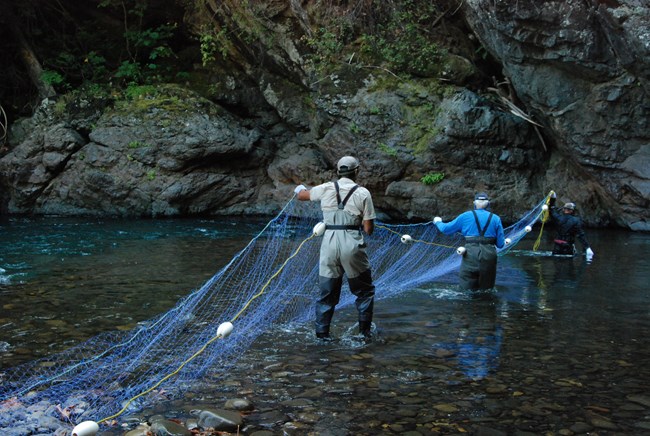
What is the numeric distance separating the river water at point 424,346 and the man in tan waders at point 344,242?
42cm

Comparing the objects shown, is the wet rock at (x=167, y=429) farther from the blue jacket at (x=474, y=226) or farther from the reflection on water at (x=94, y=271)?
the blue jacket at (x=474, y=226)

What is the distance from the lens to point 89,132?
21.2 metres

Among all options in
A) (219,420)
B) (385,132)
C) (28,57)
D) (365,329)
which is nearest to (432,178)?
(385,132)

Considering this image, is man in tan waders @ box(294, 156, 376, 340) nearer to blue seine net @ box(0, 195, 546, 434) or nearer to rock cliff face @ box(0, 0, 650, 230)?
blue seine net @ box(0, 195, 546, 434)

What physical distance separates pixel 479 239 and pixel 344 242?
129 inches

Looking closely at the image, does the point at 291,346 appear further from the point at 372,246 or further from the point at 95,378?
the point at 372,246

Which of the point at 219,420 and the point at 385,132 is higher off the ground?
the point at 385,132

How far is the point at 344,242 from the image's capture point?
6895mm

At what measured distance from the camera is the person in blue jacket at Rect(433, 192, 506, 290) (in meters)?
9.35

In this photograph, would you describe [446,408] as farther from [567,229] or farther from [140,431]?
[567,229]

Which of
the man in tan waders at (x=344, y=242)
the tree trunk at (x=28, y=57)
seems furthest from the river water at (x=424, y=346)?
Result: the tree trunk at (x=28, y=57)

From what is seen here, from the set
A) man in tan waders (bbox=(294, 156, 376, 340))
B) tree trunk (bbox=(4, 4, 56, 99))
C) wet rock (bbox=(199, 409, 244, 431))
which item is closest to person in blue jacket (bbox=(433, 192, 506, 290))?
man in tan waders (bbox=(294, 156, 376, 340))

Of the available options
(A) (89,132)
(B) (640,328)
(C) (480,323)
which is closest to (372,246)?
(C) (480,323)

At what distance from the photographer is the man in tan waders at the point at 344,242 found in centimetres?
691
